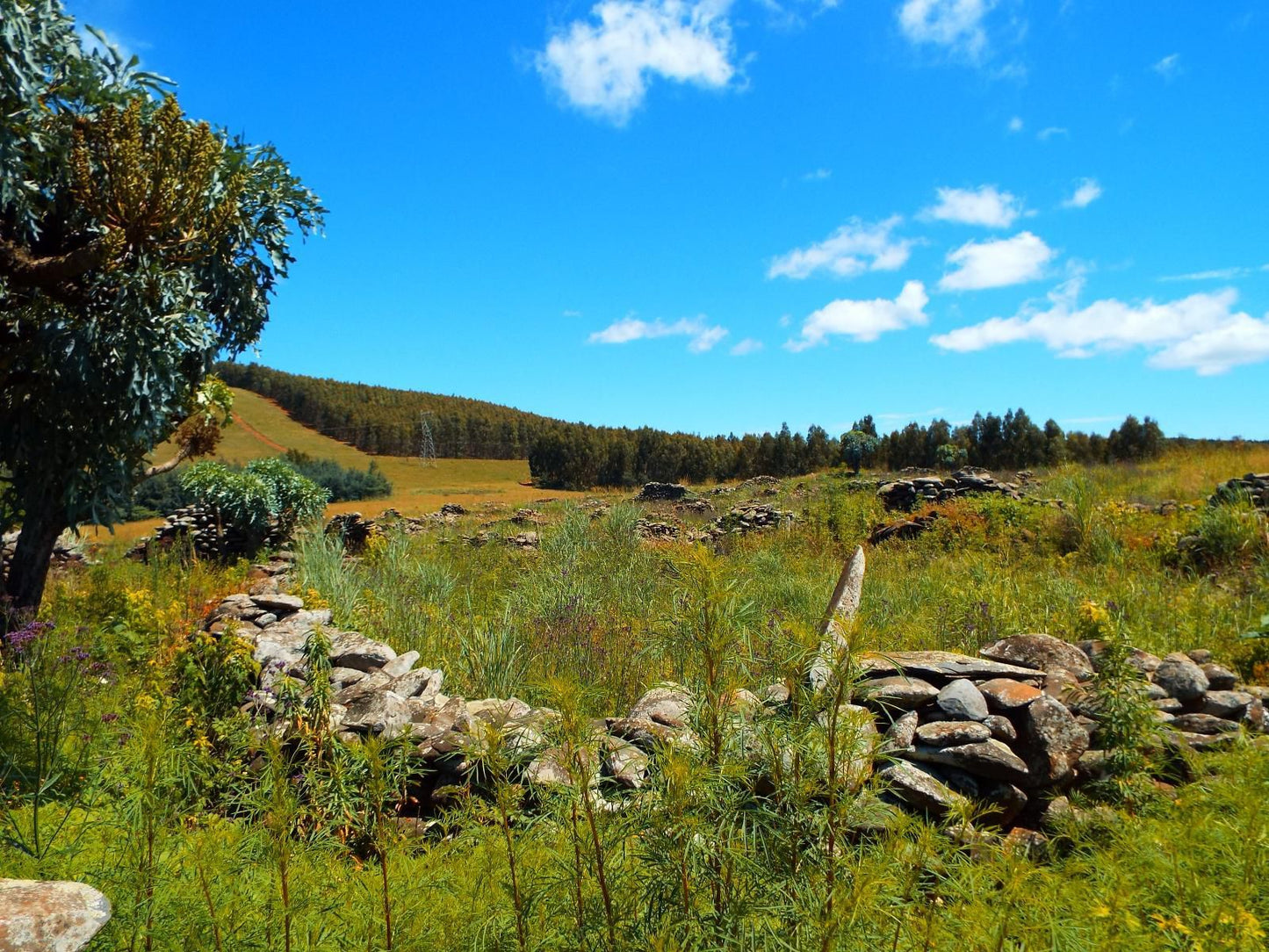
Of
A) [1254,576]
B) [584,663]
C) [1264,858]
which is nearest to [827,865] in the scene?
[1264,858]

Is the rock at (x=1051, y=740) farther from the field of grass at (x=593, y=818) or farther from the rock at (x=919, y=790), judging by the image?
the rock at (x=919, y=790)

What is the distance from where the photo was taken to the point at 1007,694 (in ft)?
13.9

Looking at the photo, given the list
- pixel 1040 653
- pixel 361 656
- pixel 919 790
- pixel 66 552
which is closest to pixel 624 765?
pixel 919 790

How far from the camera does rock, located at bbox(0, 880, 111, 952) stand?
1.43 metres

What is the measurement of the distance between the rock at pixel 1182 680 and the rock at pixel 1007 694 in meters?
1.02

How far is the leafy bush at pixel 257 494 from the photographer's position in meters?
12.0

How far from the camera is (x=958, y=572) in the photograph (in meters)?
8.61

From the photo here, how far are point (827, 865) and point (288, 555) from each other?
41.0 feet

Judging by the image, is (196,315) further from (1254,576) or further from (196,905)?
(1254,576)

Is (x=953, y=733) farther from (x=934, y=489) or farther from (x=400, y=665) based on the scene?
(x=934, y=489)

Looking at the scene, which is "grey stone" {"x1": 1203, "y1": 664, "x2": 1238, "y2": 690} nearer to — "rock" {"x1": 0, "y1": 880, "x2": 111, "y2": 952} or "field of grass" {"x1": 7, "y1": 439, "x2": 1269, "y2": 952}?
"field of grass" {"x1": 7, "y1": 439, "x2": 1269, "y2": 952}

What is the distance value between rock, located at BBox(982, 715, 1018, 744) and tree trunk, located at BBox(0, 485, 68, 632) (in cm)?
786

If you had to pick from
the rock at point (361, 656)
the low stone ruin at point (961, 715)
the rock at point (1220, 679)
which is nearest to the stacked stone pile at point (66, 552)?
the rock at point (361, 656)

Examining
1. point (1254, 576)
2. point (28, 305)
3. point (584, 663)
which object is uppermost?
point (28, 305)
